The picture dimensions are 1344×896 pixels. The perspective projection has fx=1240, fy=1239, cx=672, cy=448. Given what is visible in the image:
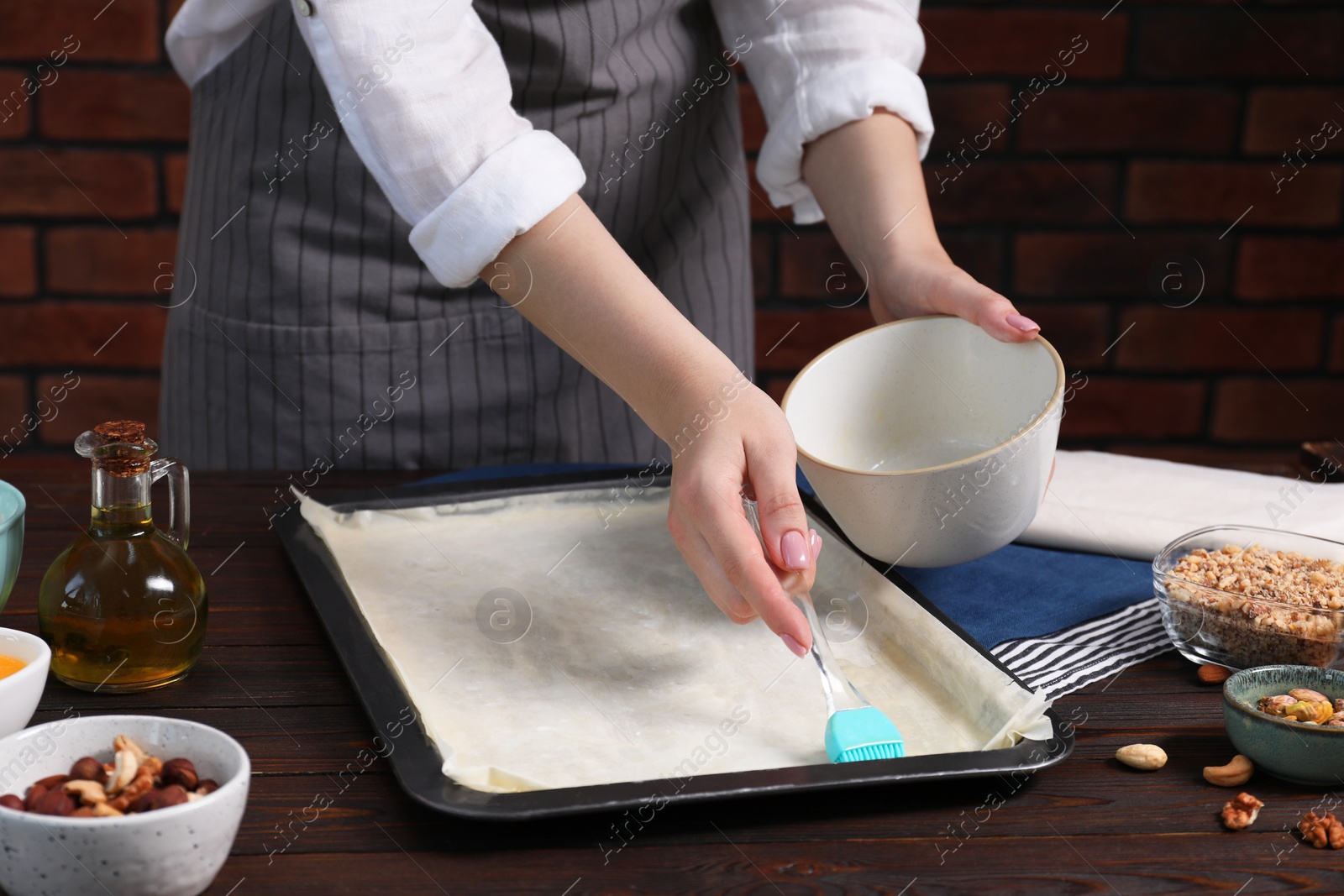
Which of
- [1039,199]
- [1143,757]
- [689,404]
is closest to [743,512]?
[689,404]

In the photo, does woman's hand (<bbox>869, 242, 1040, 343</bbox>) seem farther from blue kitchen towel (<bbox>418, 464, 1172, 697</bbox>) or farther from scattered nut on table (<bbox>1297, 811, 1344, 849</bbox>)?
scattered nut on table (<bbox>1297, 811, 1344, 849</bbox>)

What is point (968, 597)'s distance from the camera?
76cm

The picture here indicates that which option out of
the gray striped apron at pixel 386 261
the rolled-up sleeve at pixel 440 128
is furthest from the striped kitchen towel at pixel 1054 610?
the gray striped apron at pixel 386 261

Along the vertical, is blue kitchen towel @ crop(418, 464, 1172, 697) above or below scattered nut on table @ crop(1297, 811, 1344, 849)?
below

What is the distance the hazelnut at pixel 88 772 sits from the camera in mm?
474

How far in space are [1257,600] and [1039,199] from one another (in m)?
1.15

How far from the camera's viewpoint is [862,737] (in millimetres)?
566

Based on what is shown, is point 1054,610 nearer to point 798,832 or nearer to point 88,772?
point 798,832

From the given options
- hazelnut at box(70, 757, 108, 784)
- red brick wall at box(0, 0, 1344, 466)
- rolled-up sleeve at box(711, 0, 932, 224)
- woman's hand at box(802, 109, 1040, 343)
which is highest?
rolled-up sleeve at box(711, 0, 932, 224)

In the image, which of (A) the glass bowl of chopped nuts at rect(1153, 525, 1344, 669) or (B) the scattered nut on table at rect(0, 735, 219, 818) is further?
(A) the glass bowl of chopped nuts at rect(1153, 525, 1344, 669)

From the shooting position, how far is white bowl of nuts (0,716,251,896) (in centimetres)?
43

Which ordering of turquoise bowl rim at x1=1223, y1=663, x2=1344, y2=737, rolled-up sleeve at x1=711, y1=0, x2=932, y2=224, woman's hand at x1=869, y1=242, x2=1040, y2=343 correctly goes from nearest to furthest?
turquoise bowl rim at x1=1223, y1=663, x2=1344, y2=737 → woman's hand at x1=869, y1=242, x2=1040, y2=343 → rolled-up sleeve at x1=711, y1=0, x2=932, y2=224

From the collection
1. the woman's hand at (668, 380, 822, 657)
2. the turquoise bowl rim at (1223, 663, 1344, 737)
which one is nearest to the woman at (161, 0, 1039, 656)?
the woman's hand at (668, 380, 822, 657)

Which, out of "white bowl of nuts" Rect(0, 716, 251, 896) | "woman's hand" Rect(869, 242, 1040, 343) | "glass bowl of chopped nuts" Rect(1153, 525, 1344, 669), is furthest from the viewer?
"woman's hand" Rect(869, 242, 1040, 343)
